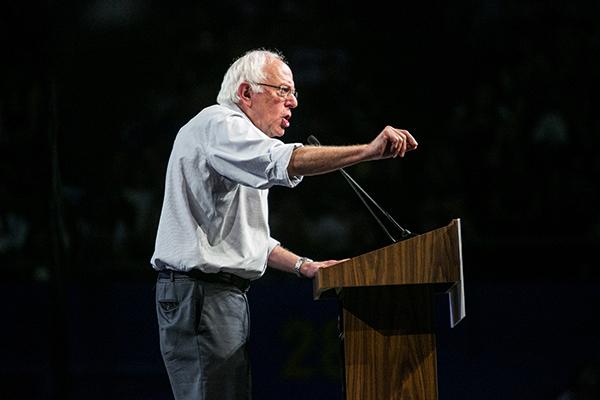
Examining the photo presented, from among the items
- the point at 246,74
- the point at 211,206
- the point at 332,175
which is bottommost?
the point at 211,206

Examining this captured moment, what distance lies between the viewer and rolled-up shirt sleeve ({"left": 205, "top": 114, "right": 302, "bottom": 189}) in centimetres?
228

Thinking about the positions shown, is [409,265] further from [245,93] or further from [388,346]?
[245,93]

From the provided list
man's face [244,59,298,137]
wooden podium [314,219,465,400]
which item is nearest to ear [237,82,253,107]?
man's face [244,59,298,137]

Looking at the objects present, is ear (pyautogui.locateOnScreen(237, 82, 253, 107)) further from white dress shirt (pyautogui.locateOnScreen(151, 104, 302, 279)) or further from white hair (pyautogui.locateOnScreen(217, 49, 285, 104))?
white dress shirt (pyautogui.locateOnScreen(151, 104, 302, 279))

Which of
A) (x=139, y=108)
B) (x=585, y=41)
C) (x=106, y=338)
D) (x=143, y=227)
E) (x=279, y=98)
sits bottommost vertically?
(x=106, y=338)

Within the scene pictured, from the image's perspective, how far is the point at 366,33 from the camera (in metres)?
5.72

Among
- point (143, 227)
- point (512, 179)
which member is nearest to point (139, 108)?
point (143, 227)

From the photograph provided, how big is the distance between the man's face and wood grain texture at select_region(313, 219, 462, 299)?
1.97 ft

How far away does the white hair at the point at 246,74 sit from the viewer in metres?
2.65

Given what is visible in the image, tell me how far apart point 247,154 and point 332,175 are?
295cm

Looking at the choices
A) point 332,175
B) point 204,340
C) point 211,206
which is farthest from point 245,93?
point 332,175

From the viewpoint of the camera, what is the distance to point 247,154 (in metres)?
2.34

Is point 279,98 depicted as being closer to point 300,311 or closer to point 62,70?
point 300,311

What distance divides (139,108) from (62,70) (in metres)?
0.47
